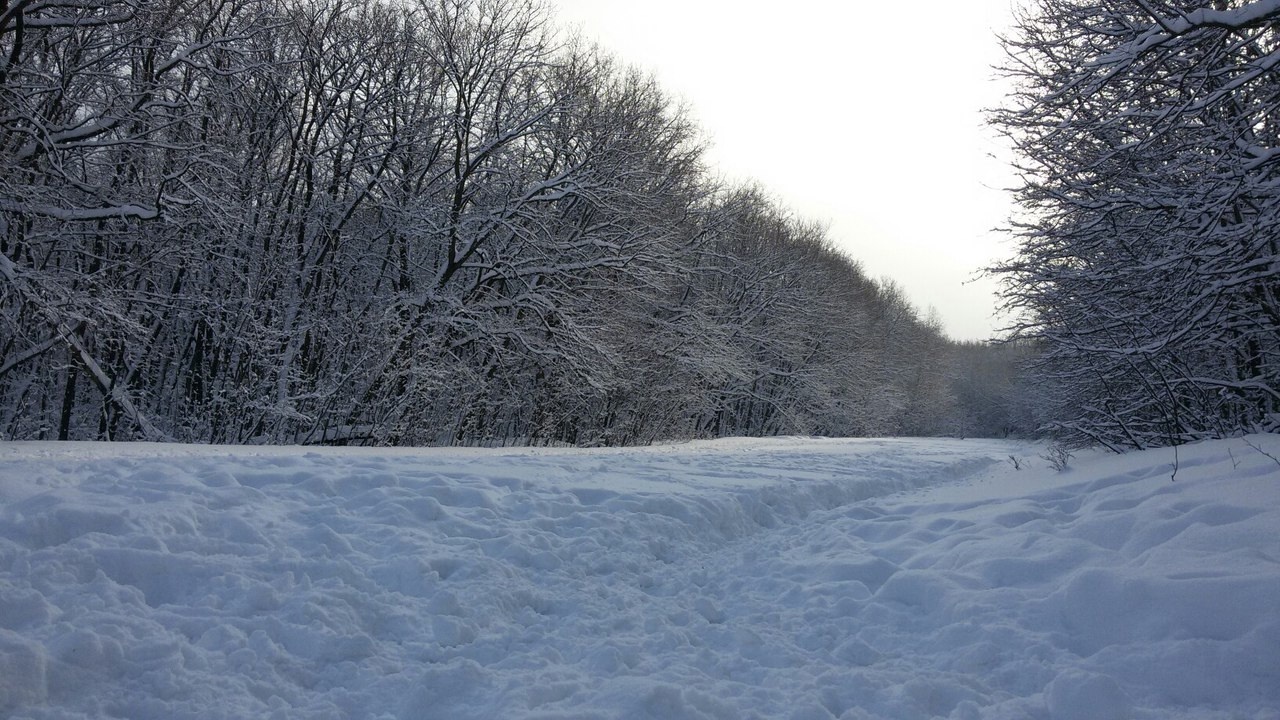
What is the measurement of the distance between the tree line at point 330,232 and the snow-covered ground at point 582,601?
598 cm

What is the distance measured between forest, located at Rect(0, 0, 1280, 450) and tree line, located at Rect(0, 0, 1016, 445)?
9cm

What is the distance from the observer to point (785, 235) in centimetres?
3278

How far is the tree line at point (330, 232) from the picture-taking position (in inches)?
373

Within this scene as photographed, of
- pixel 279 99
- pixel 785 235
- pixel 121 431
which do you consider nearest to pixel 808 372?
pixel 785 235

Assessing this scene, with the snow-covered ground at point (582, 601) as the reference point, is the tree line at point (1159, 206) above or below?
above

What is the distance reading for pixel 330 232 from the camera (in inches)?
578

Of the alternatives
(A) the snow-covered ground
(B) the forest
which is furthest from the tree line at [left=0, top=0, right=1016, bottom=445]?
(A) the snow-covered ground

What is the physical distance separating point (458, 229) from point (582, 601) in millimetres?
11558

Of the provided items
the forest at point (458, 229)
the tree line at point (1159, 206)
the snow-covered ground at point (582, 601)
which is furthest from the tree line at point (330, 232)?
the tree line at point (1159, 206)

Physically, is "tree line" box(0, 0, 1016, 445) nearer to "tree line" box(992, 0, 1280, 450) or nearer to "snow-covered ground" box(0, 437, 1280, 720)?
"snow-covered ground" box(0, 437, 1280, 720)

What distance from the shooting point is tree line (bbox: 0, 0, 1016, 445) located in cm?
948

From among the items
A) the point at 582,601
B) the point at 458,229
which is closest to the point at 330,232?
the point at 458,229

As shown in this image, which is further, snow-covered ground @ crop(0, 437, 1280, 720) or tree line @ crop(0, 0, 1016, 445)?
tree line @ crop(0, 0, 1016, 445)

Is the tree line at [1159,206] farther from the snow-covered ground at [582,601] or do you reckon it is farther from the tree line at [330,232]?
the tree line at [330,232]
